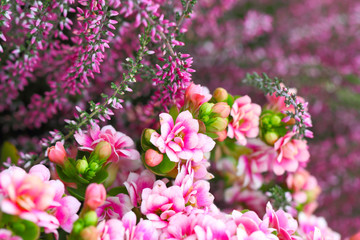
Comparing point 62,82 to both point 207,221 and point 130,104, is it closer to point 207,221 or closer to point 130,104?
point 130,104

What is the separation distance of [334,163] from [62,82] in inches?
22.1

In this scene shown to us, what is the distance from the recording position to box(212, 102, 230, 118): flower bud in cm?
45

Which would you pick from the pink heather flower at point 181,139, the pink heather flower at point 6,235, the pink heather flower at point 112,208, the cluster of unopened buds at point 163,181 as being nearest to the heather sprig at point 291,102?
the cluster of unopened buds at point 163,181

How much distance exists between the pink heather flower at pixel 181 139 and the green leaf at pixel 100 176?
0.06 meters

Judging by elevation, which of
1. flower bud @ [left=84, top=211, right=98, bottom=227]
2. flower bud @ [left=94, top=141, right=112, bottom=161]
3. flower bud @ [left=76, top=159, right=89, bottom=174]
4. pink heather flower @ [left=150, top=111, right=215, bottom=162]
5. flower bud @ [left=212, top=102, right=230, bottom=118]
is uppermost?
flower bud @ [left=212, top=102, right=230, bottom=118]

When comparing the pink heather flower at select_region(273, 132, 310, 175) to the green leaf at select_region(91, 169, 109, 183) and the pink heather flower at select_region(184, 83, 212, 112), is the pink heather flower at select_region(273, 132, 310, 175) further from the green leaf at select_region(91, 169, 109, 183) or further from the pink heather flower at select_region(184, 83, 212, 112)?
the green leaf at select_region(91, 169, 109, 183)

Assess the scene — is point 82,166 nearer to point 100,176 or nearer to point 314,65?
point 100,176

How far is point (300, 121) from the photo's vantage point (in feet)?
1.52

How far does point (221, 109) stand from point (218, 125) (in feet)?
0.06

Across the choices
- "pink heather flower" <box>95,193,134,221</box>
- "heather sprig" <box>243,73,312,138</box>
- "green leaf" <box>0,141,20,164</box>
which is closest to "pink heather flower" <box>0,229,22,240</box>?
"pink heather flower" <box>95,193,134,221</box>

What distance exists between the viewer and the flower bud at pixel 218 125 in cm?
44

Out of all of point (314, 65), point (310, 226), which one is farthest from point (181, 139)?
point (314, 65)

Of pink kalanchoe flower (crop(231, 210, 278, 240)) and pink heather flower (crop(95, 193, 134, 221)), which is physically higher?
pink kalanchoe flower (crop(231, 210, 278, 240))

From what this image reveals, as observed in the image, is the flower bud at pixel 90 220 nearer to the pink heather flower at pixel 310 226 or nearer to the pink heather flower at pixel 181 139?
the pink heather flower at pixel 181 139
